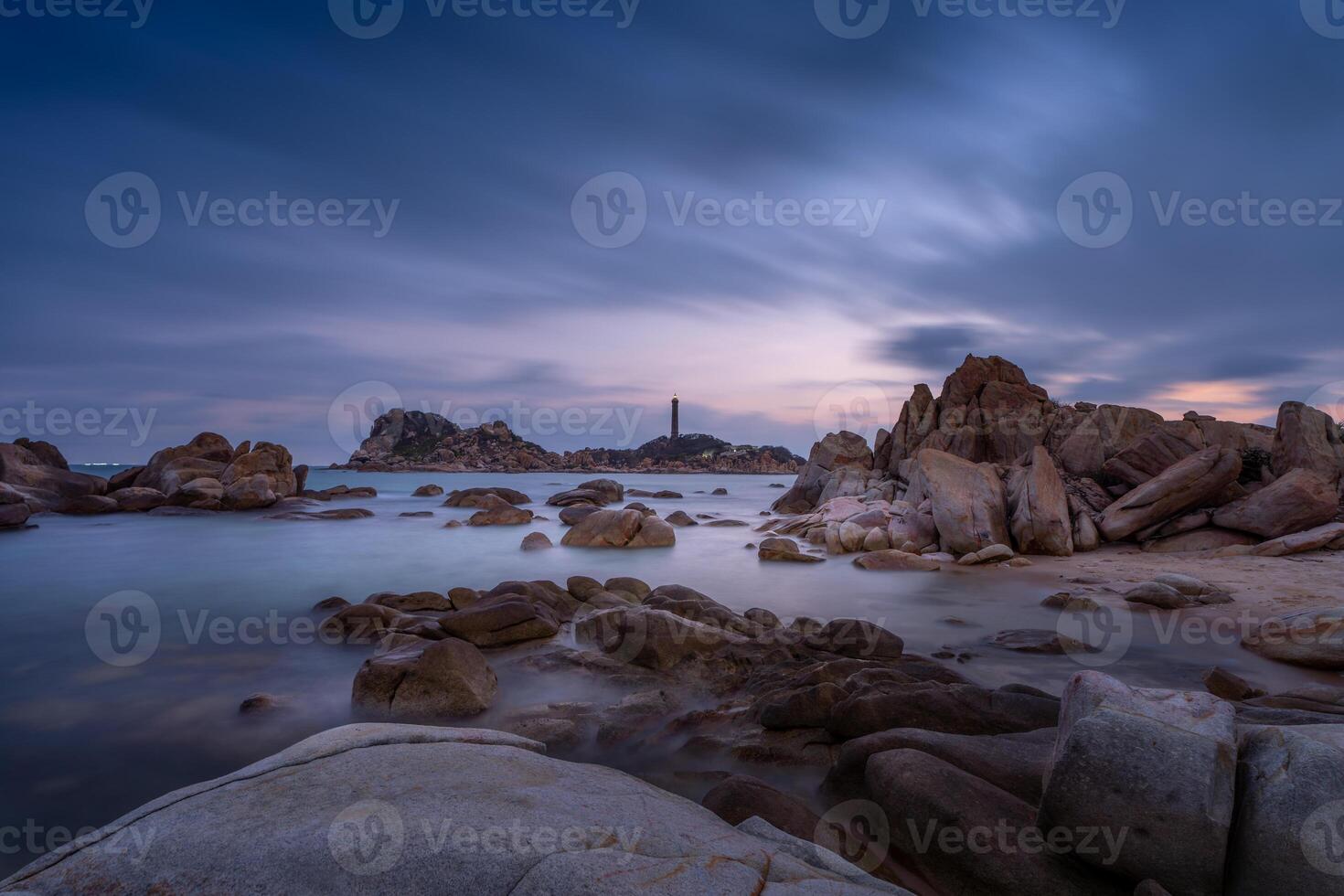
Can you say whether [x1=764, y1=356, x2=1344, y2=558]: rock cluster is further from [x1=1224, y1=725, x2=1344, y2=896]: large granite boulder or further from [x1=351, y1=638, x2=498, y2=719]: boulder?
[x1=351, y1=638, x2=498, y2=719]: boulder

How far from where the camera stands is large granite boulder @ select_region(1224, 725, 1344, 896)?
2990mm

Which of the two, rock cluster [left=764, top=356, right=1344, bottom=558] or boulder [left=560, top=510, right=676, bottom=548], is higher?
rock cluster [left=764, top=356, right=1344, bottom=558]

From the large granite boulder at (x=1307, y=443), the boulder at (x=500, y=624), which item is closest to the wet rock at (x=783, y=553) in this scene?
the boulder at (x=500, y=624)

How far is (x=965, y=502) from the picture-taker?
17484 mm

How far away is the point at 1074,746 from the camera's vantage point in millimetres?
3467

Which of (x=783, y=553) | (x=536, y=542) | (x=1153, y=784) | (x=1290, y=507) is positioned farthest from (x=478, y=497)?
(x=1153, y=784)

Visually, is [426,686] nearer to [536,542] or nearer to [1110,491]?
[536,542]

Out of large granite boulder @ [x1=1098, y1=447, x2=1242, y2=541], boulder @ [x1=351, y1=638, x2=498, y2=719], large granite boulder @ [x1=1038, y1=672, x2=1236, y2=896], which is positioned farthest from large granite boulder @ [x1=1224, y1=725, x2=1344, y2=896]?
large granite boulder @ [x1=1098, y1=447, x2=1242, y2=541]

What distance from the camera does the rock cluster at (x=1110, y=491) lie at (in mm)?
15016

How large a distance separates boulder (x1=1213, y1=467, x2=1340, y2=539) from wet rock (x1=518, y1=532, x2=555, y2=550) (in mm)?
19659

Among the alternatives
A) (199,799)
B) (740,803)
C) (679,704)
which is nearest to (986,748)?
(740,803)

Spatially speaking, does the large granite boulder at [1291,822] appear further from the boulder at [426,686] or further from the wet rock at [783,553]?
the wet rock at [783,553]

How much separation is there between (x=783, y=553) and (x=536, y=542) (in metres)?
8.47

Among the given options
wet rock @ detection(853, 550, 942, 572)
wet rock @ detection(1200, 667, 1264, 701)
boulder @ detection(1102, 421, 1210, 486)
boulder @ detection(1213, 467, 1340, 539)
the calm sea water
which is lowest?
the calm sea water
